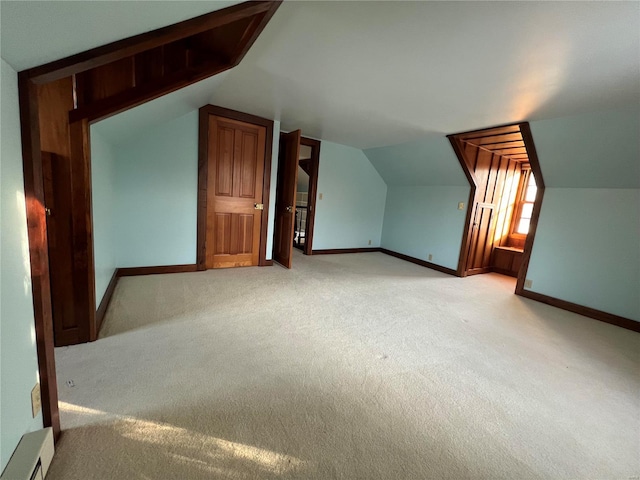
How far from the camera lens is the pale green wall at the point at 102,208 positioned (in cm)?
195

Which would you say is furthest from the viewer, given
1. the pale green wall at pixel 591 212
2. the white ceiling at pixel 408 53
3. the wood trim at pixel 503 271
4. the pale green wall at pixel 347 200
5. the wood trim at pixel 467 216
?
the pale green wall at pixel 347 200

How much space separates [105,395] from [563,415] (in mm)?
2439

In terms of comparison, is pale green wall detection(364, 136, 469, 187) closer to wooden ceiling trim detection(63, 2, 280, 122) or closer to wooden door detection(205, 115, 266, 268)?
wooden door detection(205, 115, 266, 268)

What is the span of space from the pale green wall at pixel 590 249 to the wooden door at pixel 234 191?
12.5 ft

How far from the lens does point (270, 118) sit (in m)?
3.60

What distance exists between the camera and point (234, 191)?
3582mm

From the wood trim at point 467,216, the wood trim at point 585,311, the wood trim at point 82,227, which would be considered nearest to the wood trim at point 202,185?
the wood trim at point 82,227

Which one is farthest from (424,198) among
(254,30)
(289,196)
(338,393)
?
(338,393)

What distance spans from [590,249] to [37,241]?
4.63 meters

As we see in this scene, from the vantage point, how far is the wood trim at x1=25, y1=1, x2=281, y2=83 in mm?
943

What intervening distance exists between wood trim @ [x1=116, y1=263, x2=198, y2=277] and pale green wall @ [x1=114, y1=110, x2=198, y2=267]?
0.17ft

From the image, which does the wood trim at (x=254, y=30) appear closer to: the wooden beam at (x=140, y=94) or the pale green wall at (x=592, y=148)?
the wooden beam at (x=140, y=94)

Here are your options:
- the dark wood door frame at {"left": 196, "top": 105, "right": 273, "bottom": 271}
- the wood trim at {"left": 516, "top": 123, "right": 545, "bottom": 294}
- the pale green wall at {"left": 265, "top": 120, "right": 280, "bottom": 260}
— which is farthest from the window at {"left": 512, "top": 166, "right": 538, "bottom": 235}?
the dark wood door frame at {"left": 196, "top": 105, "right": 273, "bottom": 271}

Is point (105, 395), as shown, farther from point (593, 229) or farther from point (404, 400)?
point (593, 229)
